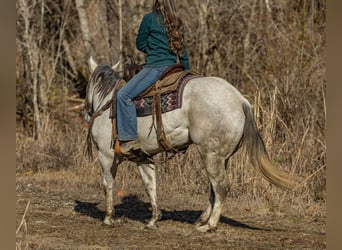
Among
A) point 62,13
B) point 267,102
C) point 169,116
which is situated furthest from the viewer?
A: point 62,13

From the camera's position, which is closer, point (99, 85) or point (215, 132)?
point (215, 132)

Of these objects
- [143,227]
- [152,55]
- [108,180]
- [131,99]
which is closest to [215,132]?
[131,99]

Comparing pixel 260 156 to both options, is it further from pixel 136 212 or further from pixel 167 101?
pixel 136 212

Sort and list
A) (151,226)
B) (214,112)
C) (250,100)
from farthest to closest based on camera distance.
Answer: (250,100) < (151,226) < (214,112)

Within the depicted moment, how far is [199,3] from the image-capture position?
501 inches

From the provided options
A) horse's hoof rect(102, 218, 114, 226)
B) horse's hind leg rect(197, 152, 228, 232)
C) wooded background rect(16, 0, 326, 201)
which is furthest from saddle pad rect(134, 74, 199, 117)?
wooded background rect(16, 0, 326, 201)

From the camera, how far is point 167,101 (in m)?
6.36

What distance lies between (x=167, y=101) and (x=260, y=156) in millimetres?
1124

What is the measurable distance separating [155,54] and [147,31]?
0.27 m

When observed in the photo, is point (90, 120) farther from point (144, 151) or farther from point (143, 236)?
point (143, 236)

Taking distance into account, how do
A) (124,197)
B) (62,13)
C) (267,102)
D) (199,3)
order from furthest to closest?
(62,13) → (199,3) → (267,102) → (124,197)

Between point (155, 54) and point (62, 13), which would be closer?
point (155, 54)
